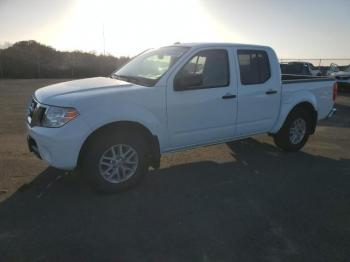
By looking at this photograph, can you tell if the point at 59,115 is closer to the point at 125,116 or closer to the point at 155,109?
the point at 125,116

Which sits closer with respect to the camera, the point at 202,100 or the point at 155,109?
the point at 155,109

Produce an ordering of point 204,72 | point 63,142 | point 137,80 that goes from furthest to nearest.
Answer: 1. point 204,72
2. point 137,80
3. point 63,142

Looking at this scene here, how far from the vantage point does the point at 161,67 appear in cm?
498

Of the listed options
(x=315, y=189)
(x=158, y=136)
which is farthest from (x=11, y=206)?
(x=315, y=189)

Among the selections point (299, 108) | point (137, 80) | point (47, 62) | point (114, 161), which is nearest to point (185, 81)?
point (137, 80)

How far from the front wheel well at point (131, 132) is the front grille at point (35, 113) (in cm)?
65

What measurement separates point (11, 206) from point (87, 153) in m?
1.06

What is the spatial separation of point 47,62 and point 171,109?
30.0m

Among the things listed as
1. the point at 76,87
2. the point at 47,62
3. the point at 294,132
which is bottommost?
the point at 294,132

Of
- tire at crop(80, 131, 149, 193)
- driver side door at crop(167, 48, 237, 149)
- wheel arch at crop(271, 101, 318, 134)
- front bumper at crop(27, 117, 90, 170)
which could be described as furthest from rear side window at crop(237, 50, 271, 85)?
front bumper at crop(27, 117, 90, 170)

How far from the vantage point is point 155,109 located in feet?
15.2

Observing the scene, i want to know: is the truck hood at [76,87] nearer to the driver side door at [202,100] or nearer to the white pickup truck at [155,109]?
the white pickup truck at [155,109]

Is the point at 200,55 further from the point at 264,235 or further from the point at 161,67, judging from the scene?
the point at 264,235

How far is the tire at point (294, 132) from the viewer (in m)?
6.46
